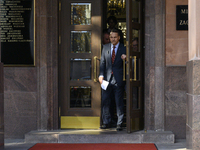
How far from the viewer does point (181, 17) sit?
6.27 metres

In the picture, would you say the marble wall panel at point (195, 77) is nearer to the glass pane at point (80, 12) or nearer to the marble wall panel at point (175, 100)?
the marble wall panel at point (175, 100)

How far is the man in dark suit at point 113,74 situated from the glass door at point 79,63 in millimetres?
246

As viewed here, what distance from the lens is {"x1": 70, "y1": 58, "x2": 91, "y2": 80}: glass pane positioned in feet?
21.9

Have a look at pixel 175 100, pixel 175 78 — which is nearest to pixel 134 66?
pixel 175 78

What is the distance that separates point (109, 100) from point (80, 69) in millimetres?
926

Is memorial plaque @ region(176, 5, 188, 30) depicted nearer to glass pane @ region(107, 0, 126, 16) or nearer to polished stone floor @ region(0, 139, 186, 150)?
polished stone floor @ region(0, 139, 186, 150)

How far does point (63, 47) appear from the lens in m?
6.64

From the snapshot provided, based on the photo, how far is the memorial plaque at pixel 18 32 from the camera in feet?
21.1

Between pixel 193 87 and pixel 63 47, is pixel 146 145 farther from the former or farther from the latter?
pixel 63 47

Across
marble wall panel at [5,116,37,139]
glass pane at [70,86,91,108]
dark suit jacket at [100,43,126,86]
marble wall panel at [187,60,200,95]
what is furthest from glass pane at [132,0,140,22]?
marble wall panel at [5,116,37,139]

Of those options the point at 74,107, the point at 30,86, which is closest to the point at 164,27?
the point at 74,107

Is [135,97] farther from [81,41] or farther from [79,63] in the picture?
[81,41]

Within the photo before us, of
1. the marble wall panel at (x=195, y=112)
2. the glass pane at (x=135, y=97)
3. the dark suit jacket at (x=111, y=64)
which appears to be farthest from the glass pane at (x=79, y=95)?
the marble wall panel at (x=195, y=112)

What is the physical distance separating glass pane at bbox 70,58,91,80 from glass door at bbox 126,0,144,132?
1.02 meters
